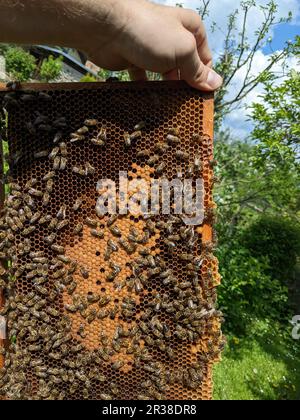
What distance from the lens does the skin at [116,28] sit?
7.08 feet

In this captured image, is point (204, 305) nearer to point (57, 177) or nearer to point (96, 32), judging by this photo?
point (57, 177)

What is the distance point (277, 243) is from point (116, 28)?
10.8 metres

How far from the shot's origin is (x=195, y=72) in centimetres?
242

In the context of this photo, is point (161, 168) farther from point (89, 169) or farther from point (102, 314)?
point (102, 314)

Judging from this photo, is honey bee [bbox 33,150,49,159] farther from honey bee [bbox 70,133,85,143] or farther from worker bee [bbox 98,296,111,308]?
worker bee [bbox 98,296,111,308]

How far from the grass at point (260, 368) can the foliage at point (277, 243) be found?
2441mm

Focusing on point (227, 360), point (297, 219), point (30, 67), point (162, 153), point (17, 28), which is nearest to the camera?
point (17, 28)

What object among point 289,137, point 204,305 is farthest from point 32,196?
point 289,137

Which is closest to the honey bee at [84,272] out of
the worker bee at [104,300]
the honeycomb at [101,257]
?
the honeycomb at [101,257]

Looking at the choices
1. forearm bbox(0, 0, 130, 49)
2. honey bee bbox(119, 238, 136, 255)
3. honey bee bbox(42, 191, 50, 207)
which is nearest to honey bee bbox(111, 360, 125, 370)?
honey bee bbox(119, 238, 136, 255)

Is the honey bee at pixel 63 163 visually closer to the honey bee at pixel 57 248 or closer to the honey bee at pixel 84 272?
the honey bee at pixel 57 248

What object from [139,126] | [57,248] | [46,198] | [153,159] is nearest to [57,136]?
[46,198]

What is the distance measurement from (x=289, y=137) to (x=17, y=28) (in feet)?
18.3

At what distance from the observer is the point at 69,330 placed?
271 centimetres
